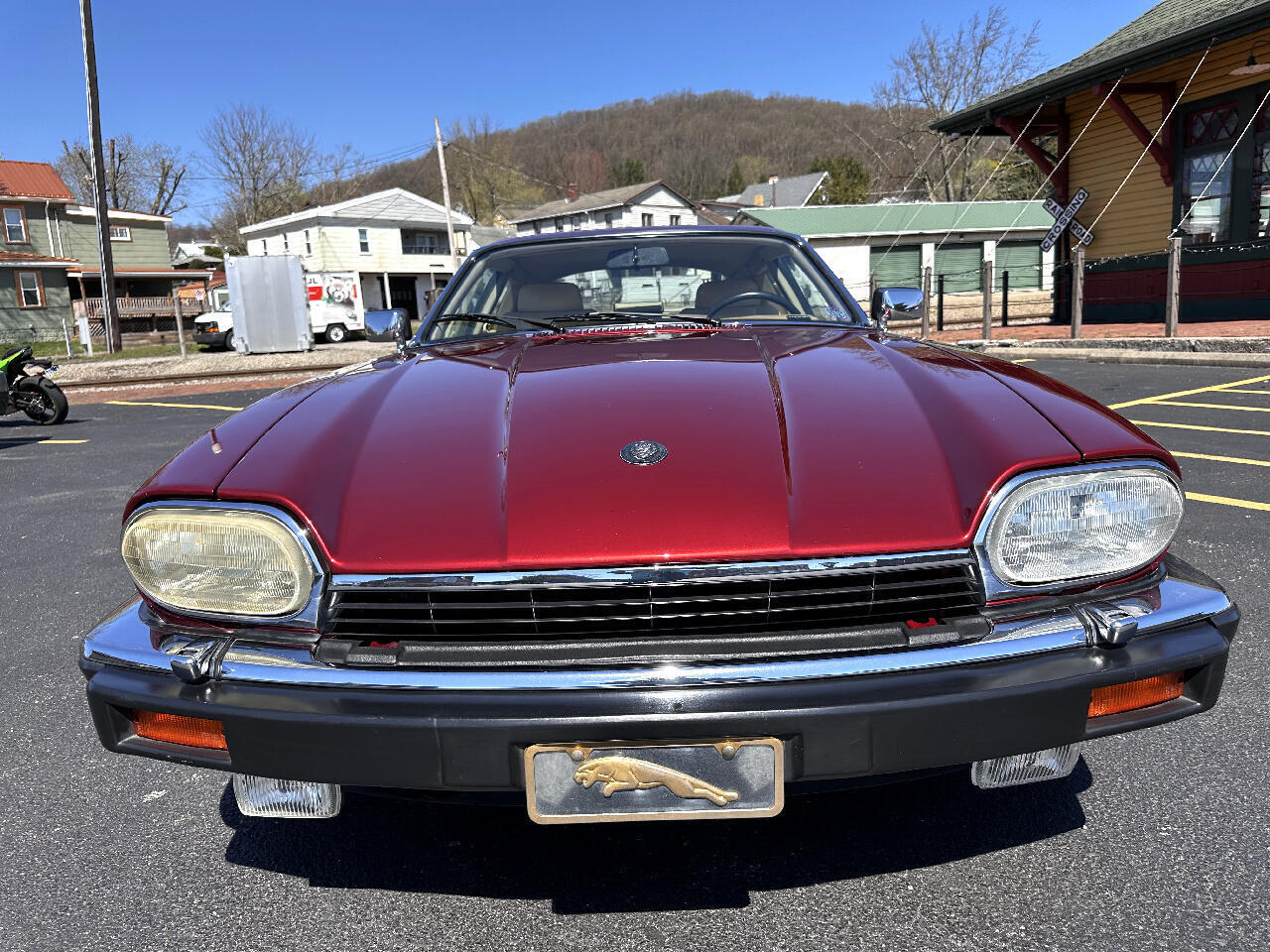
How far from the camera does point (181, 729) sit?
1610mm

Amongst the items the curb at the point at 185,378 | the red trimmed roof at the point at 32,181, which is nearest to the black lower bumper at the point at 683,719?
the curb at the point at 185,378

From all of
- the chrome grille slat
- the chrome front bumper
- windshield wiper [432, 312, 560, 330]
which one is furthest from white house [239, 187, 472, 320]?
the chrome grille slat

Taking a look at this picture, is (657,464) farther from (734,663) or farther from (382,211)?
(382,211)

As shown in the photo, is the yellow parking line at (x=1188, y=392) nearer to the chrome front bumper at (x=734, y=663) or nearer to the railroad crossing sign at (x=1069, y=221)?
the chrome front bumper at (x=734, y=663)

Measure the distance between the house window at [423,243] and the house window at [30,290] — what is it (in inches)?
640

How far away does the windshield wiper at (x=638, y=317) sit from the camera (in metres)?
2.76

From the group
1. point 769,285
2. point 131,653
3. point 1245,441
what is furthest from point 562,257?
point 1245,441

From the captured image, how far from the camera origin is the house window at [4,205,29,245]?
121ft

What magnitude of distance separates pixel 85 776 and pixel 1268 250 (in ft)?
50.8

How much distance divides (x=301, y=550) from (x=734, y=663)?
0.79 metres

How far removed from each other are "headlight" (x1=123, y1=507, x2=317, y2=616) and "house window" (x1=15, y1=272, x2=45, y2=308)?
4265 cm

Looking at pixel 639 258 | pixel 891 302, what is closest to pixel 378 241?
pixel 639 258

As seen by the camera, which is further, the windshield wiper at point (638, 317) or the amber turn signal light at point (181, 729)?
the windshield wiper at point (638, 317)

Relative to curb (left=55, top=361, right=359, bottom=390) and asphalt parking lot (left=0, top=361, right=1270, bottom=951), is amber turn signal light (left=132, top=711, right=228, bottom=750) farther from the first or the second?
curb (left=55, top=361, right=359, bottom=390)
